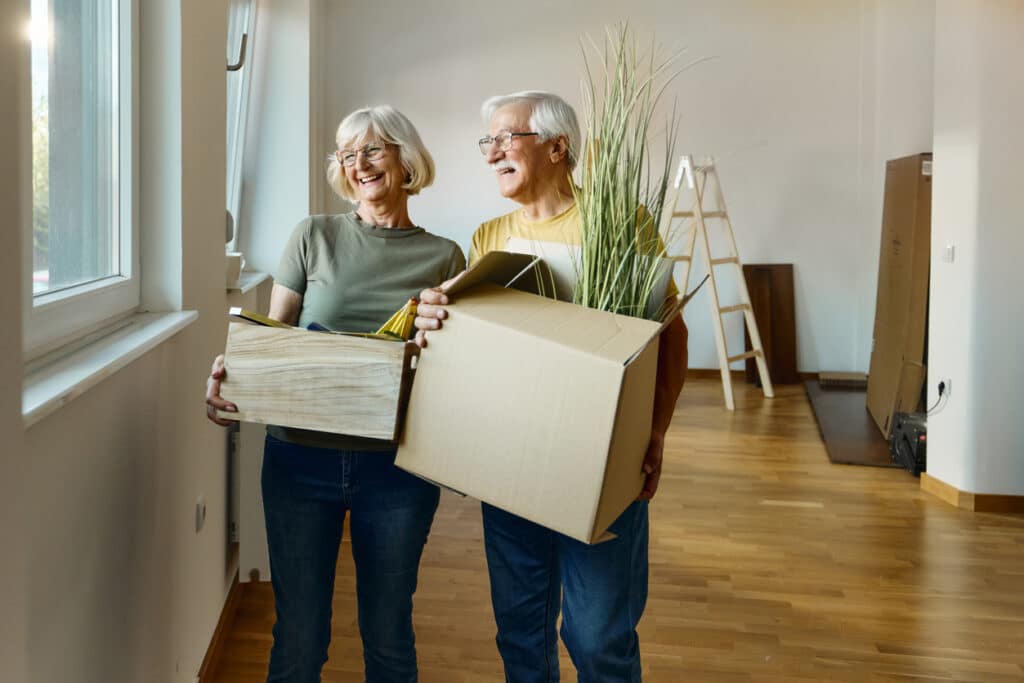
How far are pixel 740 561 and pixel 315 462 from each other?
85.3 inches

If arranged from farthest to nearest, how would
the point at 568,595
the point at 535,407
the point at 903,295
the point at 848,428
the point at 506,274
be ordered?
the point at 848,428 → the point at 903,295 → the point at 568,595 → the point at 506,274 → the point at 535,407

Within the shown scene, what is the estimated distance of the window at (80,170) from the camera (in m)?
1.57

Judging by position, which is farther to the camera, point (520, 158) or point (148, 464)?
point (148, 464)

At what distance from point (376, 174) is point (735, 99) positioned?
19.5ft

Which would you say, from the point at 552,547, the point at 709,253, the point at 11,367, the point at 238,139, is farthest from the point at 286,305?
the point at 709,253

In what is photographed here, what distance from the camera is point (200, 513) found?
2494mm

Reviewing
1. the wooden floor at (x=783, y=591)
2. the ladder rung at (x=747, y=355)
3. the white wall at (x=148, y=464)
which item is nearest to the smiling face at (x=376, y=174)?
the white wall at (x=148, y=464)

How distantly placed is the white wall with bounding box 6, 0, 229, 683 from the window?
2.9 inches

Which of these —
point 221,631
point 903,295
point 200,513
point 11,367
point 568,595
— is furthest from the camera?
point 903,295

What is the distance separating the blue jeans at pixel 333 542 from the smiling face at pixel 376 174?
47 cm

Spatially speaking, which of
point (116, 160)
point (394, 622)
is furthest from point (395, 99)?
point (394, 622)

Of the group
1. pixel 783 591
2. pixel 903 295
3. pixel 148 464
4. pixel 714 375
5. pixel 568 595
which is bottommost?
pixel 783 591

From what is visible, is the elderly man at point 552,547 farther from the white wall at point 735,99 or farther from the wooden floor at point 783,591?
the white wall at point 735,99

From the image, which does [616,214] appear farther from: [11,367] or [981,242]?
[981,242]
